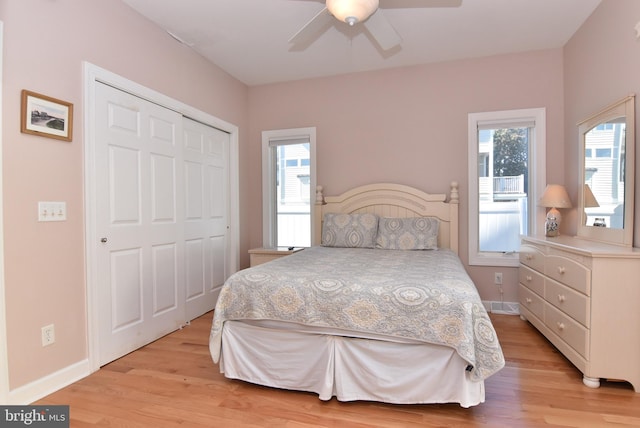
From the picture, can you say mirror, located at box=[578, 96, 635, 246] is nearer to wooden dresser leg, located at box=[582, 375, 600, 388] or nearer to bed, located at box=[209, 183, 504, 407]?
wooden dresser leg, located at box=[582, 375, 600, 388]

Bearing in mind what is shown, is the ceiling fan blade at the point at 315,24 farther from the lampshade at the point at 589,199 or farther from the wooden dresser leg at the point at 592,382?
the wooden dresser leg at the point at 592,382

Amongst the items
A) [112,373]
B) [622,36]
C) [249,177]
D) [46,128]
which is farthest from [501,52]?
[112,373]

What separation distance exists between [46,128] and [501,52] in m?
3.90

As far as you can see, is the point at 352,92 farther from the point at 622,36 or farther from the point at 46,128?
the point at 46,128

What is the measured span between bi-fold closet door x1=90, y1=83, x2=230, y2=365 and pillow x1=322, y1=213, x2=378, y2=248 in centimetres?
124

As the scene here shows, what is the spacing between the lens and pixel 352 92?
13.1 ft

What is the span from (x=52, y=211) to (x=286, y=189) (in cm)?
263

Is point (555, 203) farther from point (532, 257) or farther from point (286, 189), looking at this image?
point (286, 189)

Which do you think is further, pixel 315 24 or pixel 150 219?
pixel 150 219

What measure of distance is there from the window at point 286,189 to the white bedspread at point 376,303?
78.0 inches

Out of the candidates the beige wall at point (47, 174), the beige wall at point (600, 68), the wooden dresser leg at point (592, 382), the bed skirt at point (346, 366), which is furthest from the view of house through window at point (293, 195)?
the wooden dresser leg at point (592, 382)

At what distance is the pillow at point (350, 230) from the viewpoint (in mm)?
3527

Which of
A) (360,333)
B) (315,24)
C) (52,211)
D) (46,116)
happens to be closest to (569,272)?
(360,333)

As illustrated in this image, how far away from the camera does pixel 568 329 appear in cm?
Result: 231
